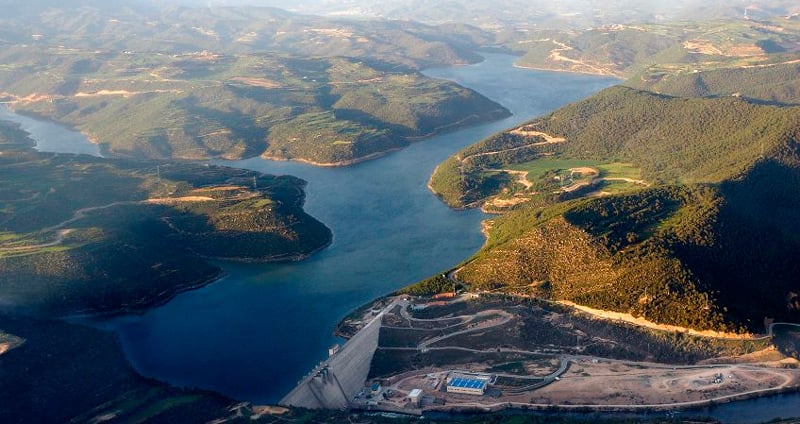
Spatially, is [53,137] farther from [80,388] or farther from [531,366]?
[531,366]

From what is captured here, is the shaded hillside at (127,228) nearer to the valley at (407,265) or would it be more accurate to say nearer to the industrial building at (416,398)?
the valley at (407,265)

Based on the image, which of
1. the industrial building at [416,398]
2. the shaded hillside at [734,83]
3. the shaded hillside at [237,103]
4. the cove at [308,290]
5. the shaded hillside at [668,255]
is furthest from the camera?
the shaded hillside at [734,83]

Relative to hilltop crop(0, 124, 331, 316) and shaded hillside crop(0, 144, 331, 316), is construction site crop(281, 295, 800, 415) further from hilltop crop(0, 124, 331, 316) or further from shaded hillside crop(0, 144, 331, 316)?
hilltop crop(0, 124, 331, 316)

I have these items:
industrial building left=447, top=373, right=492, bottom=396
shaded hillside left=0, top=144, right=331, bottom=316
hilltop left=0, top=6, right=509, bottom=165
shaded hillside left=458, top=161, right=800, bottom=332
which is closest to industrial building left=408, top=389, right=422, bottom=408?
industrial building left=447, top=373, right=492, bottom=396

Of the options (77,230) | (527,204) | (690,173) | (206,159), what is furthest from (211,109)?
(690,173)

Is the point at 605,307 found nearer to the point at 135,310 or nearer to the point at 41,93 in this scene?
the point at 135,310

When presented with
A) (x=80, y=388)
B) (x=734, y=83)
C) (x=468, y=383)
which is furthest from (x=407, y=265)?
(x=734, y=83)

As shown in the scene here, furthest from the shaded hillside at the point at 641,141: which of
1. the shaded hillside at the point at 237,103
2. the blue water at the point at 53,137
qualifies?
the blue water at the point at 53,137
